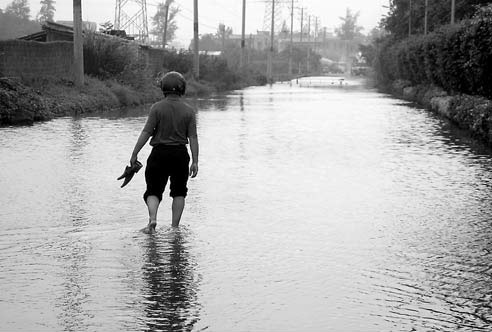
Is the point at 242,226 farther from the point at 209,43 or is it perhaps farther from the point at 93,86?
the point at 209,43

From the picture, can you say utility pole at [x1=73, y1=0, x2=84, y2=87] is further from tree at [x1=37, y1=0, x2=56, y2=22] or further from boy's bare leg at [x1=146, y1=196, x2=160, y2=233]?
tree at [x1=37, y1=0, x2=56, y2=22]

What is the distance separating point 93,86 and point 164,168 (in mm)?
24988

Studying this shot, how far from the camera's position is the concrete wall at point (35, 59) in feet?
101

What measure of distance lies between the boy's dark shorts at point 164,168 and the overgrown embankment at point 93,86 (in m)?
14.3

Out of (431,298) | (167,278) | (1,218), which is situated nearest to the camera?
(431,298)

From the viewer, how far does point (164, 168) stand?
876 centimetres

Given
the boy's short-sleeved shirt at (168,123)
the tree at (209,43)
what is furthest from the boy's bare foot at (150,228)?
the tree at (209,43)

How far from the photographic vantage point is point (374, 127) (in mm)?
22938

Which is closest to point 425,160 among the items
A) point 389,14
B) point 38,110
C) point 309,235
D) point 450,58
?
point 309,235

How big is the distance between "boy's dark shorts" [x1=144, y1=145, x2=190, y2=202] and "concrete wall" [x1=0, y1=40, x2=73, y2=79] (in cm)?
2141

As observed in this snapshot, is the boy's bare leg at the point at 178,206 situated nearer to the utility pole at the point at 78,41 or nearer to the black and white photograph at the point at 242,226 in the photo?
the black and white photograph at the point at 242,226

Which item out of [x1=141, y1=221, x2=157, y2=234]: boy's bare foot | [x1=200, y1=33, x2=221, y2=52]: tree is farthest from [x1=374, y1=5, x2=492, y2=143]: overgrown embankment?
[x1=200, y1=33, x2=221, y2=52]: tree

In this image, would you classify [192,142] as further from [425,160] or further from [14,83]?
[14,83]

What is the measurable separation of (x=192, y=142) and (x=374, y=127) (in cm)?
1450
